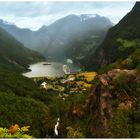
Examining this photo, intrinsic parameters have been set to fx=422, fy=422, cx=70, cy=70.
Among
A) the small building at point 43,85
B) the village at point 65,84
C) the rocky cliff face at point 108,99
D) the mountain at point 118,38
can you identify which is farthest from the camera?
the mountain at point 118,38

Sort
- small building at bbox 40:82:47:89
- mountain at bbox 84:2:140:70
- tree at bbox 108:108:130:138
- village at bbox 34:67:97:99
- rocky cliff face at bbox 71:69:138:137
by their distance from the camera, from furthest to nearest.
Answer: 1. mountain at bbox 84:2:140:70
2. small building at bbox 40:82:47:89
3. village at bbox 34:67:97:99
4. rocky cliff face at bbox 71:69:138:137
5. tree at bbox 108:108:130:138

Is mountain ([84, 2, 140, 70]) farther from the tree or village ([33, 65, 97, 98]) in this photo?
the tree

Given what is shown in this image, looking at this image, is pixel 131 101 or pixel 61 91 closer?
pixel 131 101

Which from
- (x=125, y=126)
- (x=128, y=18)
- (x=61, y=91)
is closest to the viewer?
(x=125, y=126)

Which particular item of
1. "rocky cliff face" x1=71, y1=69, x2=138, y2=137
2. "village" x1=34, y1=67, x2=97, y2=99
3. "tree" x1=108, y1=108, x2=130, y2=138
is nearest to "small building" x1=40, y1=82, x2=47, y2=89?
"village" x1=34, y1=67, x2=97, y2=99

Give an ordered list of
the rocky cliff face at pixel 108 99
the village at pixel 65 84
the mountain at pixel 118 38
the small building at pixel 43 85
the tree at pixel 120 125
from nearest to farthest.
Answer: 1. the tree at pixel 120 125
2. the rocky cliff face at pixel 108 99
3. the village at pixel 65 84
4. the small building at pixel 43 85
5. the mountain at pixel 118 38

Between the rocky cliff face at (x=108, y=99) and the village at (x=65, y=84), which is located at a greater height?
the village at (x=65, y=84)

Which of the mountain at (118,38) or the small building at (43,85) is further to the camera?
the mountain at (118,38)

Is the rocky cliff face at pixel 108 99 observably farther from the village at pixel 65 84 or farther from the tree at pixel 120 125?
the village at pixel 65 84

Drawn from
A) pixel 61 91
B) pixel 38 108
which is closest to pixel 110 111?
pixel 38 108

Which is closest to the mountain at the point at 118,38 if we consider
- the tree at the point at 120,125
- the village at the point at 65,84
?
the village at the point at 65,84

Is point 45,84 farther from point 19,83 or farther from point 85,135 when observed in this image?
point 85,135
